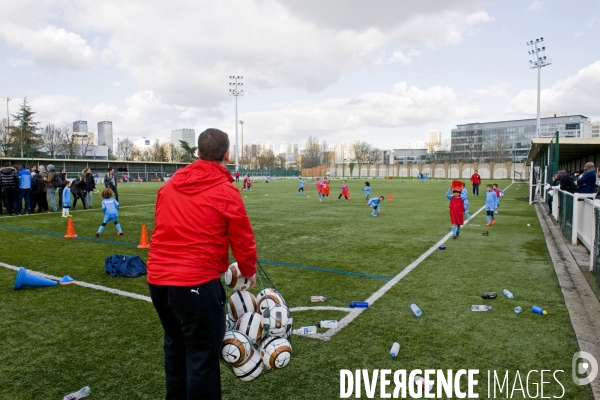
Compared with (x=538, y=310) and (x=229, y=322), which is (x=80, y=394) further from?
(x=538, y=310)

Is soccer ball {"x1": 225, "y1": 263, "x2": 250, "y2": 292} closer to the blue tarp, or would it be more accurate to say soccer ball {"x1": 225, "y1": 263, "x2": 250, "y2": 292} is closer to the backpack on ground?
the blue tarp

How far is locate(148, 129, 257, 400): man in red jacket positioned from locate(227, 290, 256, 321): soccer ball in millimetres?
457

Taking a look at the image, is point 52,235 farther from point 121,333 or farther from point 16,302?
point 121,333

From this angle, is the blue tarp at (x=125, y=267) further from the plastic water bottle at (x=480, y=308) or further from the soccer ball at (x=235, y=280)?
the plastic water bottle at (x=480, y=308)

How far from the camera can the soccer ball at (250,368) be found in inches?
115

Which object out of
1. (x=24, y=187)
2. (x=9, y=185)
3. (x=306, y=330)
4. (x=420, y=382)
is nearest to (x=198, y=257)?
(x=420, y=382)

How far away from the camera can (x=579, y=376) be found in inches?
152

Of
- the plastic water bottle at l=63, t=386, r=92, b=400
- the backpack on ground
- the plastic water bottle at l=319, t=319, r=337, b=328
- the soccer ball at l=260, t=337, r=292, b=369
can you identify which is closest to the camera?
the soccer ball at l=260, t=337, r=292, b=369

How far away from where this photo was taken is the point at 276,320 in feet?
10.3

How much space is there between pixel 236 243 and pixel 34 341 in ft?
11.6

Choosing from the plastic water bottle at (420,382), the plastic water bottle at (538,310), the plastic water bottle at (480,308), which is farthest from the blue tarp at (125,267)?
the plastic water bottle at (538,310)

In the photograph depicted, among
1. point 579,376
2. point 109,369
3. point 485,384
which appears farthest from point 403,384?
point 109,369

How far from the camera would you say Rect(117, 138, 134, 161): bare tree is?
362 ft

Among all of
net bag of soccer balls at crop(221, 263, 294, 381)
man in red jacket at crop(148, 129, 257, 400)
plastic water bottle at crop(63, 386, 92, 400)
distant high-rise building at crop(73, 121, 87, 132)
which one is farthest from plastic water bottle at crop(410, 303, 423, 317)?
distant high-rise building at crop(73, 121, 87, 132)
